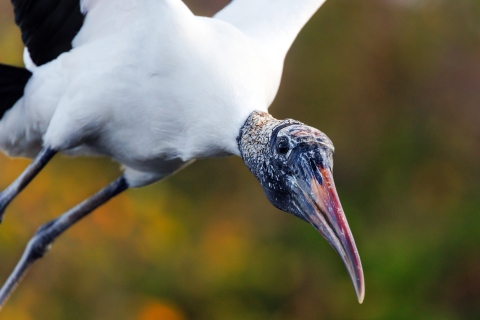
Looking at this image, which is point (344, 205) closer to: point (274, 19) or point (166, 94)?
point (274, 19)

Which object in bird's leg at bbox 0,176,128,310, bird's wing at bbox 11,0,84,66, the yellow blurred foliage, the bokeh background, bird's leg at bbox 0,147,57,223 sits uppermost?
bird's wing at bbox 11,0,84,66

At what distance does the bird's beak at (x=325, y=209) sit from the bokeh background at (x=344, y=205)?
4.54 meters

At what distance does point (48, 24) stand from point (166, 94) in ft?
2.42

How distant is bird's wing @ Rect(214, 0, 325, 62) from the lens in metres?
3.03

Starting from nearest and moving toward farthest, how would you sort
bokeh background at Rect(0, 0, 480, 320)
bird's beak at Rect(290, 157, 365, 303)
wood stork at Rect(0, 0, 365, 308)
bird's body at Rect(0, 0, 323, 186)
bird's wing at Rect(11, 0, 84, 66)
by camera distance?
1. bird's beak at Rect(290, 157, 365, 303)
2. wood stork at Rect(0, 0, 365, 308)
3. bird's body at Rect(0, 0, 323, 186)
4. bird's wing at Rect(11, 0, 84, 66)
5. bokeh background at Rect(0, 0, 480, 320)

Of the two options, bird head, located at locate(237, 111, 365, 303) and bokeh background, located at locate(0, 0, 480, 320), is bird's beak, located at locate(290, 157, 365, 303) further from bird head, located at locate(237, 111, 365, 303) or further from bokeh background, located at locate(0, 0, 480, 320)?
bokeh background, located at locate(0, 0, 480, 320)

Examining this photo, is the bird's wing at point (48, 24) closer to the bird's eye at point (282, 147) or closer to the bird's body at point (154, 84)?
the bird's body at point (154, 84)

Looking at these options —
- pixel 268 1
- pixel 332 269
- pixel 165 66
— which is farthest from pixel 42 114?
pixel 332 269

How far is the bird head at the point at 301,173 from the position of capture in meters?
2.02

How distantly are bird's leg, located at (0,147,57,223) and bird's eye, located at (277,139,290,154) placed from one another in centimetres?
110

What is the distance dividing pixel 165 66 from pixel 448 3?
559 centimetres

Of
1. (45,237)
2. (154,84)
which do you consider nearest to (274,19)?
(154,84)

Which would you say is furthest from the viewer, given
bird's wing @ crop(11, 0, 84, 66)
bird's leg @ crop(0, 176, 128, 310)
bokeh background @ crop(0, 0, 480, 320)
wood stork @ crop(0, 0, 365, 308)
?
bokeh background @ crop(0, 0, 480, 320)

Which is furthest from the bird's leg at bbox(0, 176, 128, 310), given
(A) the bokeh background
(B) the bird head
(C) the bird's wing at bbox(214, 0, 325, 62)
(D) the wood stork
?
(A) the bokeh background
